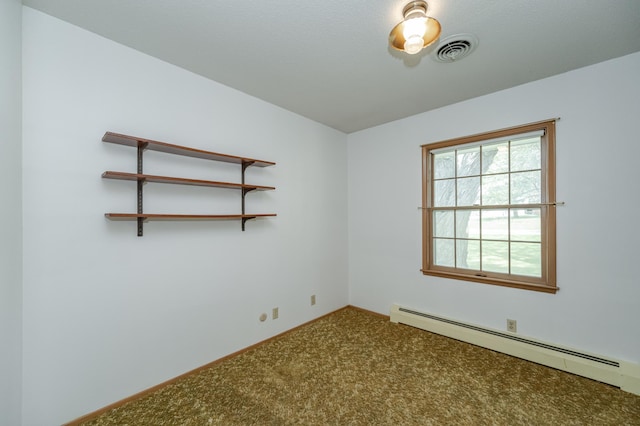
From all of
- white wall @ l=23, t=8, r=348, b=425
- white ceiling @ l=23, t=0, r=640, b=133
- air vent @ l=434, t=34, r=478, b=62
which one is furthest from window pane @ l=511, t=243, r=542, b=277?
white wall @ l=23, t=8, r=348, b=425

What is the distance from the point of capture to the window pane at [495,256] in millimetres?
2623

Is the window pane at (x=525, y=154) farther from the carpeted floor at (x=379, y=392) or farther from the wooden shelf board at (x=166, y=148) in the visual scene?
the wooden shelf board at (x=166, y=148)

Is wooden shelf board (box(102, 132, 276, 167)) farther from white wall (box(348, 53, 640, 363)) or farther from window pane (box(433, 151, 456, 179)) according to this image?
white wall (box(348, 53, 640, 363))

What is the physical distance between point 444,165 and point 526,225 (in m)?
1.04

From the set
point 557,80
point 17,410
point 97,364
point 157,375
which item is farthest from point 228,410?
point 557,80

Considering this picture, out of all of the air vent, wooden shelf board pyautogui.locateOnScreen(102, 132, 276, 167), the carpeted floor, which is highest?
the air vent

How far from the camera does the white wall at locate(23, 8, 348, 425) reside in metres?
1.55

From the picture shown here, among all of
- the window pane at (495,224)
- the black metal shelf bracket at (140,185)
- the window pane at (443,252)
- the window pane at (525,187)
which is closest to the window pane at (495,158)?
the window pane at (525,187)

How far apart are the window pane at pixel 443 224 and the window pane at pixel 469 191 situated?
19 centimetres

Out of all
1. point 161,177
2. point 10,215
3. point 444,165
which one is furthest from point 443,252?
point 10,215

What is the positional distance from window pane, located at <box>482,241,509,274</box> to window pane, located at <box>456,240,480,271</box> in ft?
0.22

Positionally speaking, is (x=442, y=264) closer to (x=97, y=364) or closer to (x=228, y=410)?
(x=228, y=410)

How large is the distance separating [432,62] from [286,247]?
89.4 inches

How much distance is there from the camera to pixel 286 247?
2973mm
